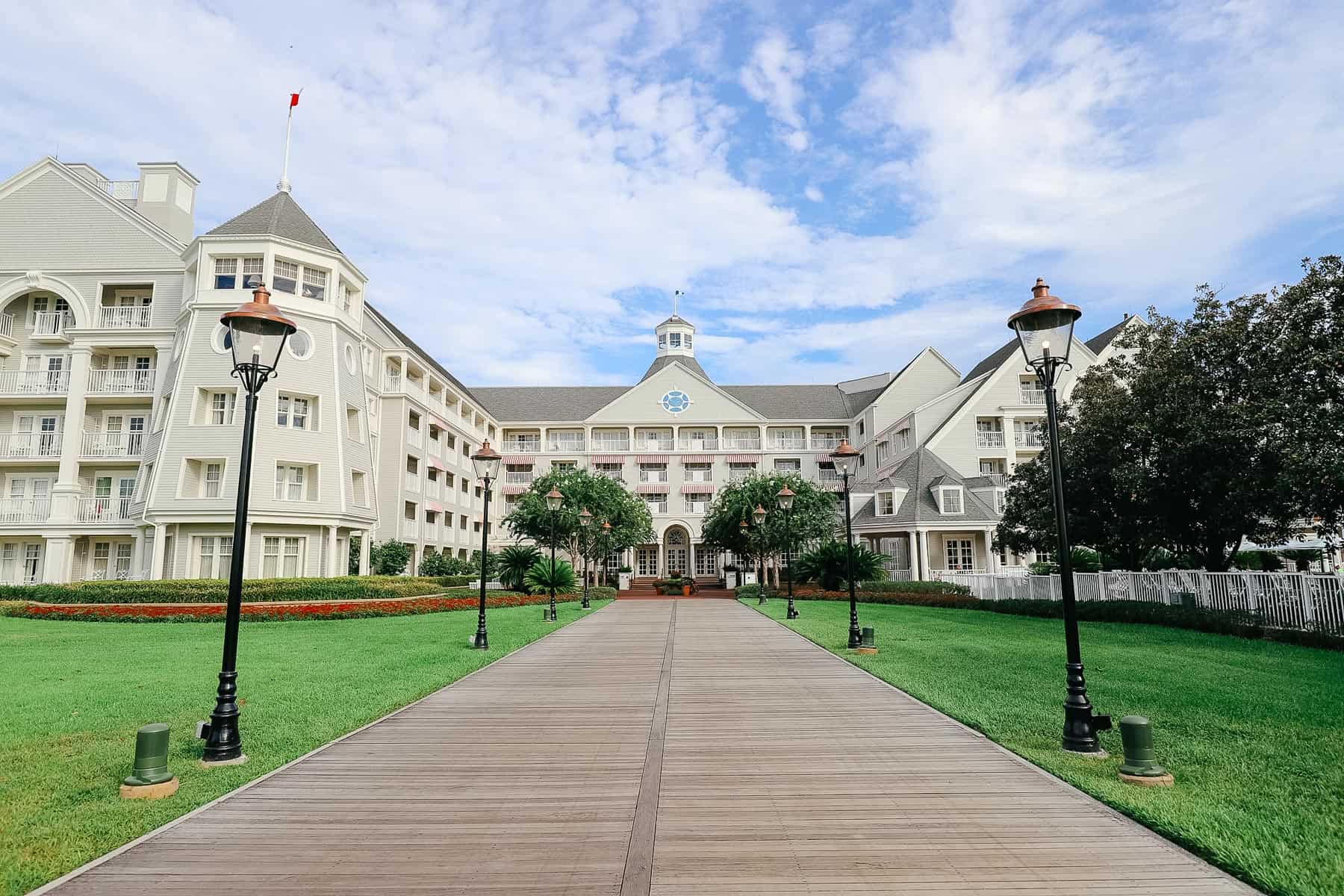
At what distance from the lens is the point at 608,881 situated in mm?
4000

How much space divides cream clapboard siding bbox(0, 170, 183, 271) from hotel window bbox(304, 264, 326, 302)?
21.3 ft

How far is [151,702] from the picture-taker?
9078 mm

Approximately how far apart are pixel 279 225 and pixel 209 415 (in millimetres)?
8066

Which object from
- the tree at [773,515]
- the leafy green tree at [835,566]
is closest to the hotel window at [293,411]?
the tree at [773,515]

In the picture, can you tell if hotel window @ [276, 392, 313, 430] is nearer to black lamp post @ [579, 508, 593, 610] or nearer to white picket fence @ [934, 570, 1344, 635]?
black lamp post @ [579, 508, 593, 610]

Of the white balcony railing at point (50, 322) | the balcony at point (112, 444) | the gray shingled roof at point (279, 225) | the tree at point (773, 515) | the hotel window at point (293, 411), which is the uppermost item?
the gray shingled roof at point (279, 225)

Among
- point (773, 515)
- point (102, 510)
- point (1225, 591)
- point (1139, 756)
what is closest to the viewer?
point (1139, 756)

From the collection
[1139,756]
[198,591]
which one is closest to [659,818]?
[1139,756]

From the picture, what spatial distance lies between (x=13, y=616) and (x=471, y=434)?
28284 mm

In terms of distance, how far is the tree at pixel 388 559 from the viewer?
109 ft

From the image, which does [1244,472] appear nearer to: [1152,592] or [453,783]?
[1152,592]

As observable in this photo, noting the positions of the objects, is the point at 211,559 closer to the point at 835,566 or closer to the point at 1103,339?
the point at 835,566

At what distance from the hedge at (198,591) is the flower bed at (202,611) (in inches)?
16.2

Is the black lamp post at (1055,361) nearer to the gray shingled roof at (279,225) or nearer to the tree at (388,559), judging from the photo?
the gray shingled roof at (279,225)
